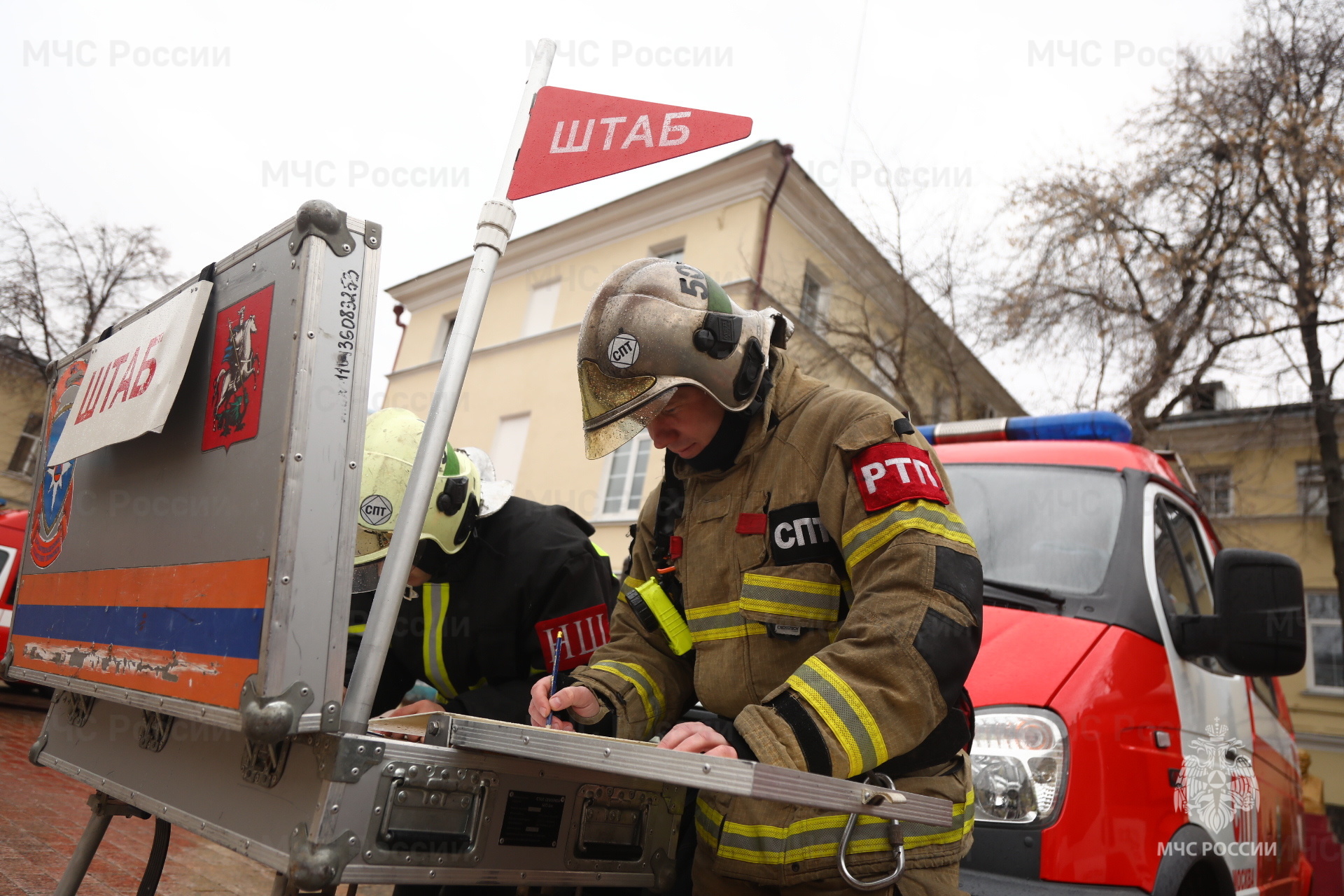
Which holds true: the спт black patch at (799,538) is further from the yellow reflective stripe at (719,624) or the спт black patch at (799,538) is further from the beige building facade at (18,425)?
the beige building facade at (18,425)

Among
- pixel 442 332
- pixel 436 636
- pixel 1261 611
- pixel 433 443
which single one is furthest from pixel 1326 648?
pixel 433 443

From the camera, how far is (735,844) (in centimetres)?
177

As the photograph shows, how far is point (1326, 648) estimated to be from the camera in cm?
2088

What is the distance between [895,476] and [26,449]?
32768mm

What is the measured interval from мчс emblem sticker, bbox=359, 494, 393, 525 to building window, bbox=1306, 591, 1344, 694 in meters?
24.0

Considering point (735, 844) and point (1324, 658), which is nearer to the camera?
point (735, 844)

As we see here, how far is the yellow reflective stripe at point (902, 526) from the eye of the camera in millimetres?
1636

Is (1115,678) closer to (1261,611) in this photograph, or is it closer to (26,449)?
(1261,611)

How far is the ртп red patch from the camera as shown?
1670 millimetres

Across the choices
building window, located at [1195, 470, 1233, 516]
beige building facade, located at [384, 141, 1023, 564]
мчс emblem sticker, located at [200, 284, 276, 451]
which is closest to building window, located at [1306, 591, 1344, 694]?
building window, located at [1195, 470, 1233, 516]

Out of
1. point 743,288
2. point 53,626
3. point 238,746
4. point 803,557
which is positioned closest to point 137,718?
point 53,626

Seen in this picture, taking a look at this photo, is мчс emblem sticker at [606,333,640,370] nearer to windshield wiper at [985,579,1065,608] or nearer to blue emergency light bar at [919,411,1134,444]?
windshield wiper at [985,579,1065,608]

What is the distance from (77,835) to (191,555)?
4.56 m

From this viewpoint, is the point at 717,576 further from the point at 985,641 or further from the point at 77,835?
the point at 77,835
